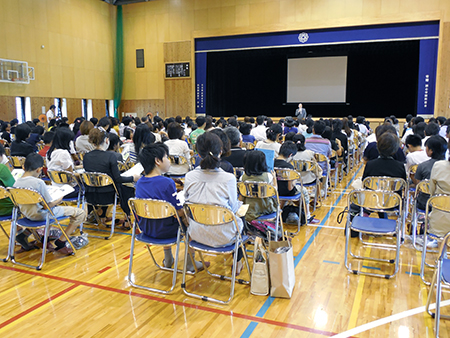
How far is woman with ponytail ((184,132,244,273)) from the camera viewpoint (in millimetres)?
3184

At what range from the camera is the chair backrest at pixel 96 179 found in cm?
453

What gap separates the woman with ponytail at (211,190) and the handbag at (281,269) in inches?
14.4

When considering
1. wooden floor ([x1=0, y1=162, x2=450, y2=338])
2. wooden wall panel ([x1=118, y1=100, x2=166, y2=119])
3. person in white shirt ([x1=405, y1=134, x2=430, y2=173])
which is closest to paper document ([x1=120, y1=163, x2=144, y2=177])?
wooden floor ([x1=0, y1=162, x2=450, y2=338])

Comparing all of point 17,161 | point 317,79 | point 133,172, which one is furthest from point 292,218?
point 317,79

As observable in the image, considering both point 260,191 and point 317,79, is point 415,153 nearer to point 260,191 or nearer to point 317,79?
point 260,191

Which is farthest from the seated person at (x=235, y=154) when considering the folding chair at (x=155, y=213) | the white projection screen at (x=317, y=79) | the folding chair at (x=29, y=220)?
the white projection screen at (x=317, y=79)

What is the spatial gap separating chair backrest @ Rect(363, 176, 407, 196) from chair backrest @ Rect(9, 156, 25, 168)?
5.52 meters

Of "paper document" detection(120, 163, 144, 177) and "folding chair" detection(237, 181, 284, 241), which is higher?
"paper document" detection(120, 163, 144, 177)

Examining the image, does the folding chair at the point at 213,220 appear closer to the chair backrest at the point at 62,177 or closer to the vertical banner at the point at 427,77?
the chair backrest at the point at 62,177

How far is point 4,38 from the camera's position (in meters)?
14.7

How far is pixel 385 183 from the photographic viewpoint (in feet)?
13.6

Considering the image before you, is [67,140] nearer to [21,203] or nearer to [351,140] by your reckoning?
[21,203]

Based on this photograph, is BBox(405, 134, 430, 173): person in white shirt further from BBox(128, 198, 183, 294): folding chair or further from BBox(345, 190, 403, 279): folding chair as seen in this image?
BBox(128, 198, 183, 294): folding chair

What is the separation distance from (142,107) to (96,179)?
16.7 meters
